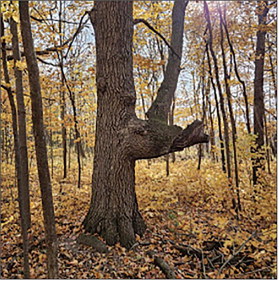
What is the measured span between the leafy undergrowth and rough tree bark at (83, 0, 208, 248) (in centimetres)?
39

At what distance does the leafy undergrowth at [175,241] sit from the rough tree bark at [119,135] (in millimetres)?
386

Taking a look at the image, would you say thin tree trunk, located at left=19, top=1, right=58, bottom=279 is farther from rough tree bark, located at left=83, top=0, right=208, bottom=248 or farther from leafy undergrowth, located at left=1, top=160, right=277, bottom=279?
rough tree bark, located at left=83, top=0, right=208, bottom=248

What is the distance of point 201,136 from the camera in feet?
12.6

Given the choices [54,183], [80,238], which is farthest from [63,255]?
[54,183]

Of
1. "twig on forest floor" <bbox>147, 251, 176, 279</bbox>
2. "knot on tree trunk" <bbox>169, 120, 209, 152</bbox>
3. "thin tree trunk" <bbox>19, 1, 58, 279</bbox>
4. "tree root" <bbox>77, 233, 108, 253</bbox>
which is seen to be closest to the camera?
"thin tree trunk" <bbox>19, 1, 58, 279</bbox>

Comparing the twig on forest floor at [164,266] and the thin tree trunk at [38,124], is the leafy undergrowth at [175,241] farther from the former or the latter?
the thin tree trunk at [38,124]

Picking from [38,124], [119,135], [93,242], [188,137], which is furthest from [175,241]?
[38,124]

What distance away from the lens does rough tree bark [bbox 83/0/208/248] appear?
11.9 ft

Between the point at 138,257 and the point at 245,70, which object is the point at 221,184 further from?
the point at 245,70

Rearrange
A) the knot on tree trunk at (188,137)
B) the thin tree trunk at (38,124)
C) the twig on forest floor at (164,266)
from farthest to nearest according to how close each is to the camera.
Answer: the knot on tree trunk at (188,137), the twig on forest floor at (164,266), the thin tree trunk at (38,124)

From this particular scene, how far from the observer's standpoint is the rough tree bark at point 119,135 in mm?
3631

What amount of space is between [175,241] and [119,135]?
1995mm

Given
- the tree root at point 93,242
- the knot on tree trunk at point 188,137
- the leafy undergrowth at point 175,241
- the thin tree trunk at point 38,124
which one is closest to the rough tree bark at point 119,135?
the knot on tree trunk at point 188,137

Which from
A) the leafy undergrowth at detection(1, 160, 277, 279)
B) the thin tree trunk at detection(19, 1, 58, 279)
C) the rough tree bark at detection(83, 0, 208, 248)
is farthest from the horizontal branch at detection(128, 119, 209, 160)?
the thin tree trunk at detection(19, 1, 58, 279)
